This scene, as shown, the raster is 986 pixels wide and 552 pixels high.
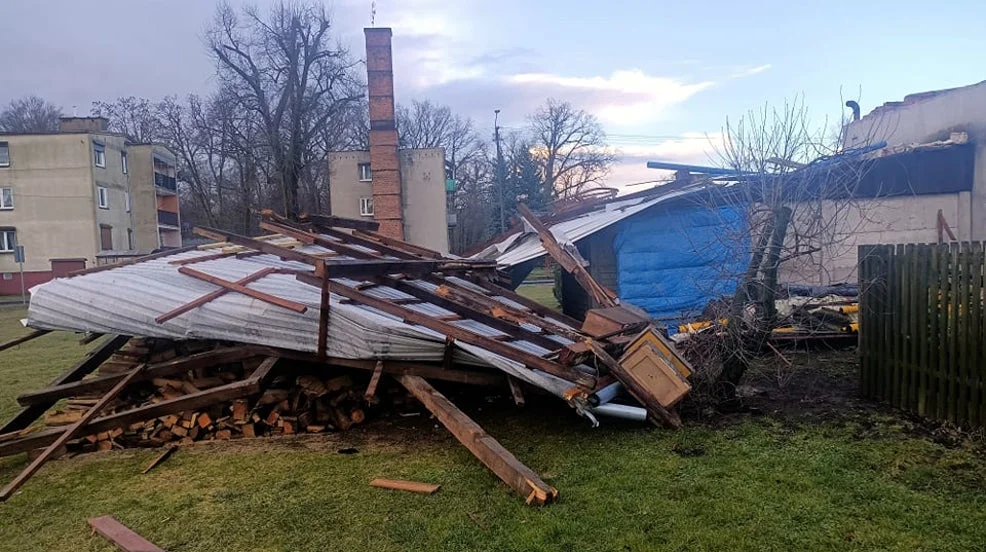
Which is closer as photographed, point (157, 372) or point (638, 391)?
point (638, 391)

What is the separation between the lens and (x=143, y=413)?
540cm

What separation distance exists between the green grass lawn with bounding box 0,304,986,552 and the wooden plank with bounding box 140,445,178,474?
8 cm

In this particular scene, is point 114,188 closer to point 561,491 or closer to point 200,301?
point 200,301

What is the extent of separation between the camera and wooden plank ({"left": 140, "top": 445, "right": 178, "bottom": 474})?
516 centimetres

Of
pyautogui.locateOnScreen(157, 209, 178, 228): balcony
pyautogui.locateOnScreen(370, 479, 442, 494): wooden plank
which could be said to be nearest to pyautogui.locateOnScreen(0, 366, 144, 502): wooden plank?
pyautogui.locateOnScreen(370, 479, 442, 494): wooden plank

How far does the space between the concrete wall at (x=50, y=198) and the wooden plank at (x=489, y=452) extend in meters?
34.3

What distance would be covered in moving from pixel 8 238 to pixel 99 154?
20.6 ft

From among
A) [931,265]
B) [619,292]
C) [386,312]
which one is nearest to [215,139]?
[619,292]

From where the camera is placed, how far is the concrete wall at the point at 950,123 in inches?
451

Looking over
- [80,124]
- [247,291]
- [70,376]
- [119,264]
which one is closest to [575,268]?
[247,291]

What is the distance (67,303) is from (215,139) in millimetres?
32283

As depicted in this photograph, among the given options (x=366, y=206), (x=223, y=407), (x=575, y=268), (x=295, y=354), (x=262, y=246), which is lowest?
(x=223, y=407)

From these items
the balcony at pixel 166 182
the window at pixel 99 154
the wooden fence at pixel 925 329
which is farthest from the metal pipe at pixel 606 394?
the balcony at pixel 166 182

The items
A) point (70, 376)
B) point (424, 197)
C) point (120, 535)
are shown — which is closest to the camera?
point (120, 535)
